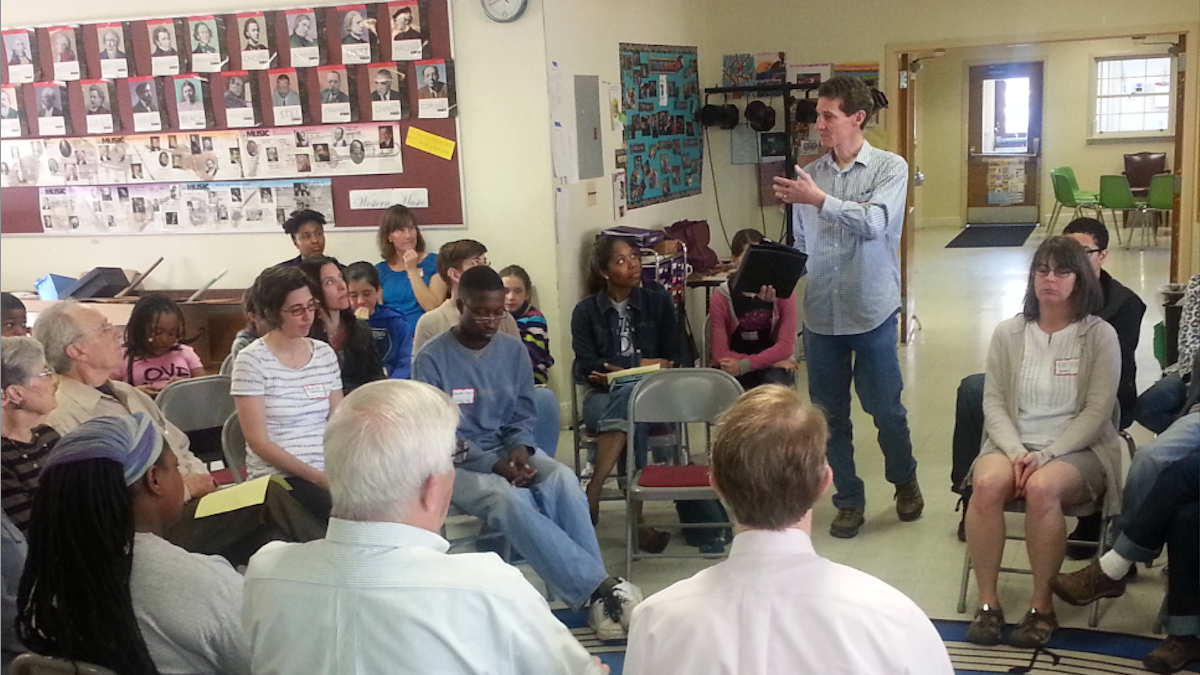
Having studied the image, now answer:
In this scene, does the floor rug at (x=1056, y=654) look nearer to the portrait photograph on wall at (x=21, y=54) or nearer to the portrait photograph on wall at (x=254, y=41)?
the portrait photograph on wall at (x=254, y=41)

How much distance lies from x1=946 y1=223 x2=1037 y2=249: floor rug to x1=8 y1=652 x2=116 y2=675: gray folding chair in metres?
12.6

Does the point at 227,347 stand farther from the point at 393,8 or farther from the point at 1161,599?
the point at 1161,599

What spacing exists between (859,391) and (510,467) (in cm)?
151

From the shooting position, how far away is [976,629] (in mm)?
3277

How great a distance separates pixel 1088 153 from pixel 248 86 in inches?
484

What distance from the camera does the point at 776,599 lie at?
1.58 metres

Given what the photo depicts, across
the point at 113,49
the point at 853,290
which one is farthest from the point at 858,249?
the point at 113,49

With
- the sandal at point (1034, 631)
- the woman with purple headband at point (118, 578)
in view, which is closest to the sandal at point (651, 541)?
the sandal at point (1034, 631)

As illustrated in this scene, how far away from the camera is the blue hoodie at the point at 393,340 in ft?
16.1

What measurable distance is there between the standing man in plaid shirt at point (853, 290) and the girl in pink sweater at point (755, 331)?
33cm

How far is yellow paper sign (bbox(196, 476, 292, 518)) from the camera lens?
264 centimetres

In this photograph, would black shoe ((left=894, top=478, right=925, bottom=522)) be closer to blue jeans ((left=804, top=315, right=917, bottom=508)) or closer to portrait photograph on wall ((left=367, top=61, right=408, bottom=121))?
blue jeans ((left=804, top=315, right=917, bottom=508))

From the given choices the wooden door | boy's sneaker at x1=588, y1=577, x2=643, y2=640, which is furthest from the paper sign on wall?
the wooden door

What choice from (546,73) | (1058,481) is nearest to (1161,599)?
(1058,481)
